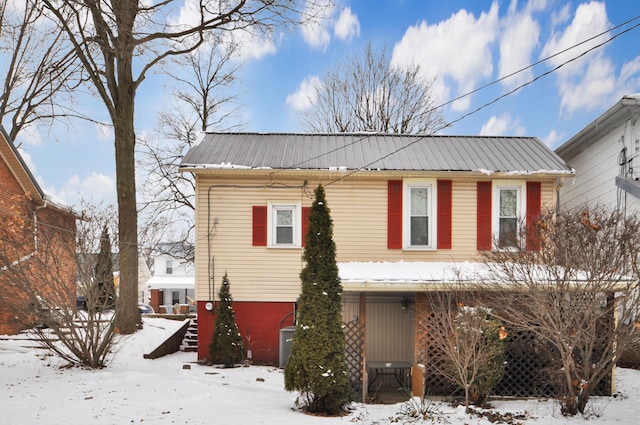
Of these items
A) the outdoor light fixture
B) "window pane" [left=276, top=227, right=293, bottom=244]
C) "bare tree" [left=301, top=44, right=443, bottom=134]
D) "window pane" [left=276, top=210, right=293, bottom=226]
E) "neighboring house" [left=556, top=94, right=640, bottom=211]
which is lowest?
the outdoor light fixture

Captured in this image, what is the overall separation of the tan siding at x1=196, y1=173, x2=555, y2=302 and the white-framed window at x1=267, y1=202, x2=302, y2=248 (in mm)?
177

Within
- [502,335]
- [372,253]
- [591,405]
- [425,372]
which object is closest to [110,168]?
[372,253]

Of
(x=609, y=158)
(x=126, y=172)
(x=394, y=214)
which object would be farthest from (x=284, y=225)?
(x=609, y=158)

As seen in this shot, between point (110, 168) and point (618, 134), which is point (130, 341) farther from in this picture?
point (618, 134)

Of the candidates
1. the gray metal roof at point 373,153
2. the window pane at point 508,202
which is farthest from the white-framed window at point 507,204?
the gray metal roof at point 373,153

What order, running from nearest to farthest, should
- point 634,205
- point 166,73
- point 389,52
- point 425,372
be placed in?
point 425,372, point 634,205, point 166,73, point 389,52

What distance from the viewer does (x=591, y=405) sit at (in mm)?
8125

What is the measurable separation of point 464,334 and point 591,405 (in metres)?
2.50

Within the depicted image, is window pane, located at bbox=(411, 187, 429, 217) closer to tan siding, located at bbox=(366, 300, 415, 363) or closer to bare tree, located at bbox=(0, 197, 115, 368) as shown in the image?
tan siding, located at bbox=(366, 300, 415, 363)

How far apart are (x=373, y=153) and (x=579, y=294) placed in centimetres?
701

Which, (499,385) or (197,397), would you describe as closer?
(197,397)

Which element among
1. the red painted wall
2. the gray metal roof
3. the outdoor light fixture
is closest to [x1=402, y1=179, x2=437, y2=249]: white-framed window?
the gray metal roof

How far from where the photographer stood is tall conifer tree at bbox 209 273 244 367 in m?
11.8

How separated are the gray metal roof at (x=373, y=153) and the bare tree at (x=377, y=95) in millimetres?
10425
